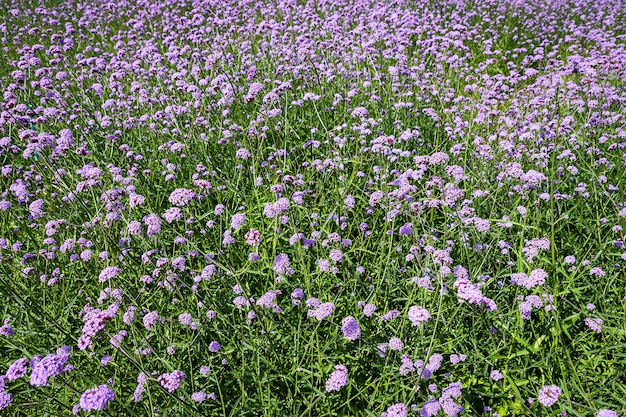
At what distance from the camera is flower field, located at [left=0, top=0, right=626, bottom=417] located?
199 centimetres

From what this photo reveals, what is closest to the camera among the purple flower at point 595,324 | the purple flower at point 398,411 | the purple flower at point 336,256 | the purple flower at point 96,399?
the purple flower at point 96,399

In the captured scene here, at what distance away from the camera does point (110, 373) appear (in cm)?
220

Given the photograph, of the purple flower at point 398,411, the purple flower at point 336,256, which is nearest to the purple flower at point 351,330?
the purple flower at point 398,411

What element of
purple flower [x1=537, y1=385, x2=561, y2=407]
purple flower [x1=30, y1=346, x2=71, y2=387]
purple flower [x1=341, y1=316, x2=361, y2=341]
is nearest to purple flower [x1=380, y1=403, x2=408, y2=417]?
purple flower [x1=341, y1=316, x2=361, y2=341]

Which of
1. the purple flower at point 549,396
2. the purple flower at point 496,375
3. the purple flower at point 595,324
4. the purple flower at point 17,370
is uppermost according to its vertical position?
the purple flower at point 17,370

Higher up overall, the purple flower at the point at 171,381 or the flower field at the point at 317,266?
the purple flower at the point at 171,381

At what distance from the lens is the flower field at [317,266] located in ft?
6.54

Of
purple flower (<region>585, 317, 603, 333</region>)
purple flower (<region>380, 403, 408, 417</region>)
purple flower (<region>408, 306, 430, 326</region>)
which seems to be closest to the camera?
purple flower (<region>380, 403, 408, 417</region>)

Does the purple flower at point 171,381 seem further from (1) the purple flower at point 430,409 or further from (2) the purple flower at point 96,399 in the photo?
(1) the purple flower at point 430,409

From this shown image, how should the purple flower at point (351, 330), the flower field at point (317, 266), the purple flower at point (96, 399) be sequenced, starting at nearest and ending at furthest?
the purple flower at point (96, 399)
the purple flower at point (351, 330)
the flower field at point (317, 266)

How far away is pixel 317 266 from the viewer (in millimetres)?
2523

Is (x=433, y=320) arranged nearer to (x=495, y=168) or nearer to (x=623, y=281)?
(x=623, y=281)

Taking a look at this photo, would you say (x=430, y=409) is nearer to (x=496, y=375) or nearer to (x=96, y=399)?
(x=496, y=375)

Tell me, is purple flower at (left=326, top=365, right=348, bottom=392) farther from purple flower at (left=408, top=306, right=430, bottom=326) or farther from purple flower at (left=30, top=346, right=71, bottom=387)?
purple flower at (left=30, top=346, right=71, bottom=387)
